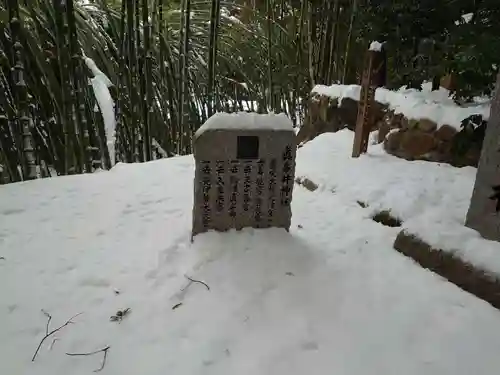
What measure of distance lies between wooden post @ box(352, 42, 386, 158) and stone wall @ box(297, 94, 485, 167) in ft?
0.89

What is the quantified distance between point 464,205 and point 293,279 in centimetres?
118

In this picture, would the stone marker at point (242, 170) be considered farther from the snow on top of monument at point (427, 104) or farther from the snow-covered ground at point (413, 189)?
the snow on top of monument at point (427, 104)

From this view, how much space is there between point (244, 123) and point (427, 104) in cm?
177

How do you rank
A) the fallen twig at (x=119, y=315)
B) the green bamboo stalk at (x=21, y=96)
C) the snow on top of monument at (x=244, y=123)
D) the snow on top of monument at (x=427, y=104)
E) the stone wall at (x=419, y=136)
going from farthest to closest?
the snow on top of monument at (x=427, y=104) → the stone wall at (x=419, y=136) → the green bamboo stalk at (x=21, y=96) → the snow on top of monument at (x=244, y=123) → the fallen twig at (x=119, y=315)

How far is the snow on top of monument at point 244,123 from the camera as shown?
181cm

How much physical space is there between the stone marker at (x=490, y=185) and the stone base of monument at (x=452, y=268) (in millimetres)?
243

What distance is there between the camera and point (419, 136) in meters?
2.96

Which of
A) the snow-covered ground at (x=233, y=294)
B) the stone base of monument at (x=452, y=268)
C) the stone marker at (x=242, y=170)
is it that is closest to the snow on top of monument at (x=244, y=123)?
the stone marker at (x=242, y=170)

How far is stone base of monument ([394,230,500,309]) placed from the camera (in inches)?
59.4

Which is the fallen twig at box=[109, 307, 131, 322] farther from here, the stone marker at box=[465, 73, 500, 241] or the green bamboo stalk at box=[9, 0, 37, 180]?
the green bamboo stalk at box=[9, 0, 37, 180]

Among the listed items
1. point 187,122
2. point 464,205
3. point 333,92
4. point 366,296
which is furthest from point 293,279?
point 187,122

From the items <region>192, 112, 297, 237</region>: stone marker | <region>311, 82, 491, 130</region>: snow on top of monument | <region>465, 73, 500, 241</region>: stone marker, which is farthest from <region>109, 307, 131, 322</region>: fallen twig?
<region>311, 82, 491, 130</region>: snow on top of monument

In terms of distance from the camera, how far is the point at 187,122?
4.18 m

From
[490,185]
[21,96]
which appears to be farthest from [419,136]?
[21,96]
